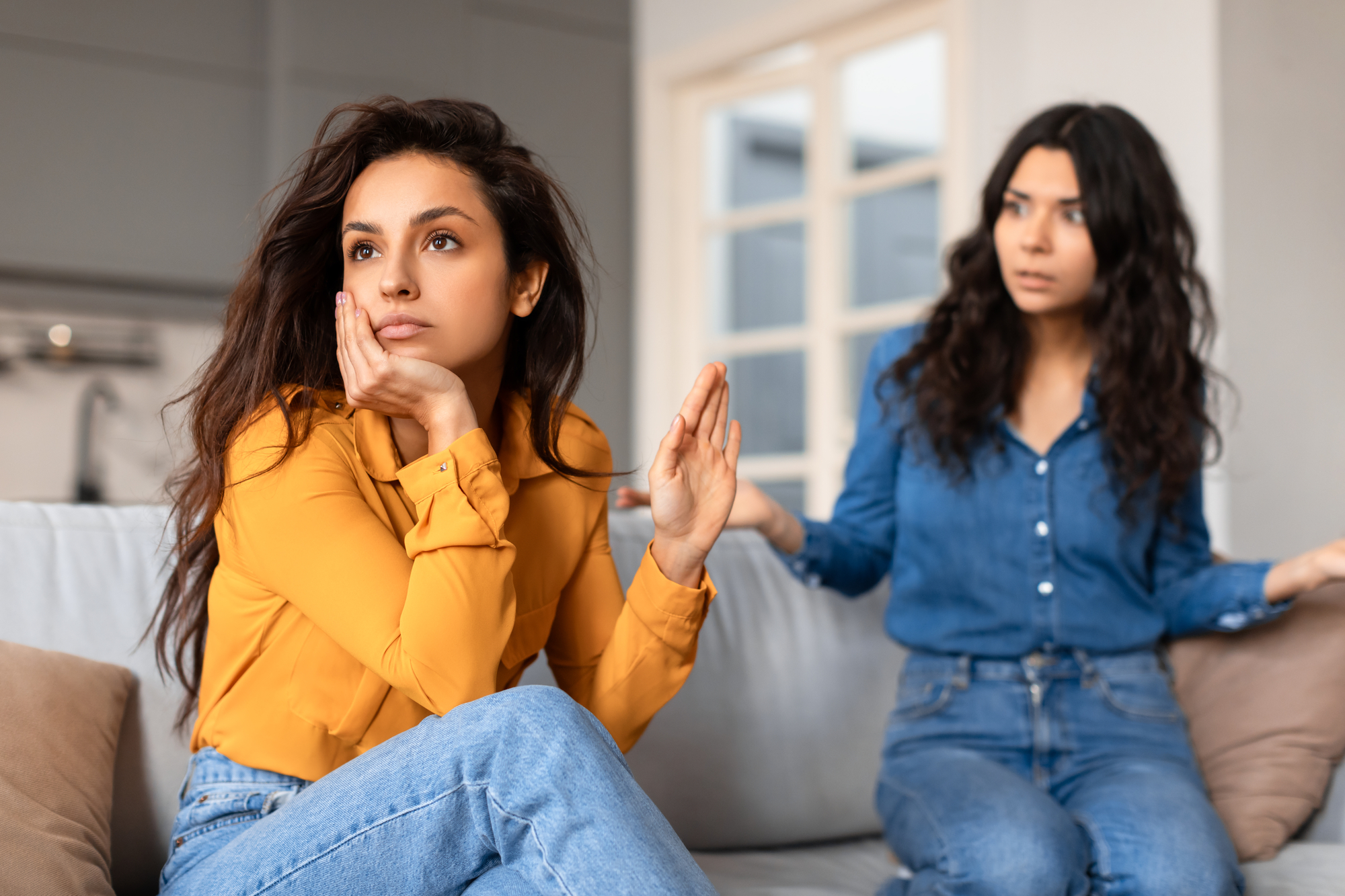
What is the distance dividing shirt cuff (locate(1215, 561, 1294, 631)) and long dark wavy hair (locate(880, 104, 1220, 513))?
14 cm

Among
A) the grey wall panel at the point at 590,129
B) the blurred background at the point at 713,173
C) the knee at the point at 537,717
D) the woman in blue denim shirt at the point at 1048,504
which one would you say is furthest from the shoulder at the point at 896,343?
the grey wall panel at the point at 590,129

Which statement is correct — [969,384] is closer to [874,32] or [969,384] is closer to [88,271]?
[874,32]

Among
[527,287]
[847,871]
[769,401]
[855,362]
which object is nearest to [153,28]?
[769,401]

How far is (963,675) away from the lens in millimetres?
1604

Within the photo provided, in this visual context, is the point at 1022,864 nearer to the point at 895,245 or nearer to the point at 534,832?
the point at 534,832

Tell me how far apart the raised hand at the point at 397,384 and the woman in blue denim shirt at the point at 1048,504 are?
584 mm

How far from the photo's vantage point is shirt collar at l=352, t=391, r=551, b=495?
1165mm

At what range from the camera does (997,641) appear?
5.26 ft

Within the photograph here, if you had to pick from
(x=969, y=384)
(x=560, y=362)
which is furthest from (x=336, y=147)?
(x=969, y=384)

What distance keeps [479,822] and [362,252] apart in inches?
21.8

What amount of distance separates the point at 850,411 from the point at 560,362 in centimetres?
270

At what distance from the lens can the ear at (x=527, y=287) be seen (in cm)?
125

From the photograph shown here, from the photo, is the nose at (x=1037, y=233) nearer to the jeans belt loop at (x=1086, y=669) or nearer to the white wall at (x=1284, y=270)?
the jeans belt loop at (x=1086, y=669)

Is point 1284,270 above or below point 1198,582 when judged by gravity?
above
